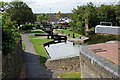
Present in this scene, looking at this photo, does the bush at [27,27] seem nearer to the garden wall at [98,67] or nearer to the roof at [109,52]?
the roof at [109,52]

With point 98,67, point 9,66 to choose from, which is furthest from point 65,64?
point 98,67

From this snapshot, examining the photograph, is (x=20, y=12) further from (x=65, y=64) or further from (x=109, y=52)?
(x=109, y=52)

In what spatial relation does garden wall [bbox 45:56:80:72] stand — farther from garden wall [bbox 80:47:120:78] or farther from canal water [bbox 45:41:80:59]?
garden wall [bbox 80:47:120:78]

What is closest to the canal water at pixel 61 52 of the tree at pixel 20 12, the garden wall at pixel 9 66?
the garden wall at pixel 9 66

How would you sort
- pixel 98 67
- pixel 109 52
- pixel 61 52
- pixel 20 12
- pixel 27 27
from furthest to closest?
pixel 27 27 → pixel 20 12 → pixel 61 52 → pixel 109 52 → pixel 98 67

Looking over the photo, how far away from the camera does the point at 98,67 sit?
8.80 meters

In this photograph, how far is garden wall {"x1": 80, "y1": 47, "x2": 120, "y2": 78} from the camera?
24.6ft

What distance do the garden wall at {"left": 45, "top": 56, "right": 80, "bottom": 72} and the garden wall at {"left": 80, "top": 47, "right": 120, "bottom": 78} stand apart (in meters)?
7.87

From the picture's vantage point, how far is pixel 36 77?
15711 millimetres

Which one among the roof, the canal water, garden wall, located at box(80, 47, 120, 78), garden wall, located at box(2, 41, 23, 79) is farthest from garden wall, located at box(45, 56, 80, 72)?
garden wall, located at box(2, 41, 23, 79)

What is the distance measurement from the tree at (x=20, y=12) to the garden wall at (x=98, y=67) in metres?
42.3

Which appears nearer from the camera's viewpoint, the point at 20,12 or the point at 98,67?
the point at 98,67

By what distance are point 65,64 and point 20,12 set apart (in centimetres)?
3581

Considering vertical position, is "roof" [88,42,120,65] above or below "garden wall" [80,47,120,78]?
above
